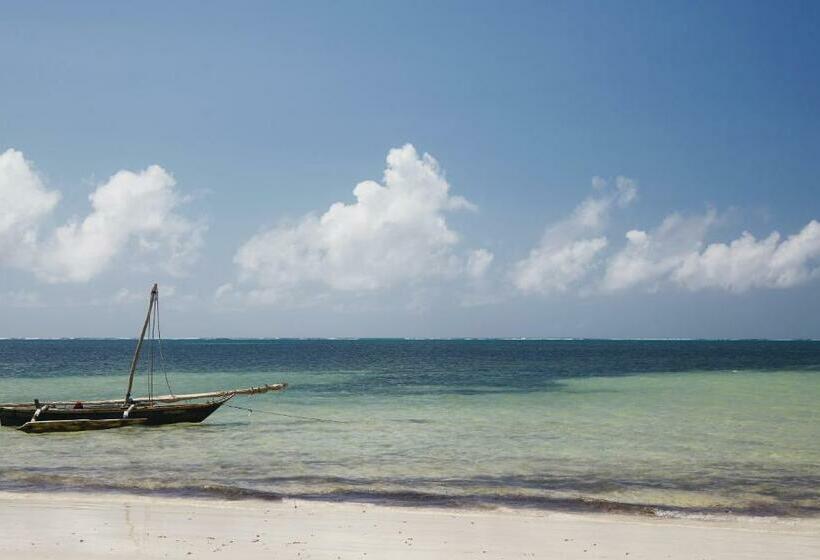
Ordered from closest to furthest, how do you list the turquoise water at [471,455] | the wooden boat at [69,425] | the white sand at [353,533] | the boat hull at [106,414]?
the white sand at [353,533] < the turquoise water at [471,455] < the wooden boat at [69,425] < the boat hull at [106,414]

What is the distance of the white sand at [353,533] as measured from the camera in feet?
41.3

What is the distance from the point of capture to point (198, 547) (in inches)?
498

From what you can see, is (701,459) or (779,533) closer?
(779,533)

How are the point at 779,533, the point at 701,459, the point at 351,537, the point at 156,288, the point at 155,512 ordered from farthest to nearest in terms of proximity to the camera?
the point at 156,288 → the point at 701,459 → the point at 155,512 → the point at 779,533 → the point at 351,537

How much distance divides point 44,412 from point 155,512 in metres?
19.0

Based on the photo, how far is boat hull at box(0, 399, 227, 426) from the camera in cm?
3147

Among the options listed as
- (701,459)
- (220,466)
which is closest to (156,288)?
(220,466)

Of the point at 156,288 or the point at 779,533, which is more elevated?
the point at 156,288

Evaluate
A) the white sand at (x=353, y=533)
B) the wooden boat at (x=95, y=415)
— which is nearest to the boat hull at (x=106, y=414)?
the wooden boat at (x=95, y=415)

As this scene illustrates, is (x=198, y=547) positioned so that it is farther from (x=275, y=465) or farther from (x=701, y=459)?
(x=701, y=459)

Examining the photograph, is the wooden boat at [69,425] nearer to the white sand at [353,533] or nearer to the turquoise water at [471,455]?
the turquoise water at [471,455]

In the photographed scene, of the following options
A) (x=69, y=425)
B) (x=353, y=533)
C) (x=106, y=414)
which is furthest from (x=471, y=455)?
(x=69, y=425)

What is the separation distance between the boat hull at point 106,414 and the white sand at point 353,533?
1495 cm

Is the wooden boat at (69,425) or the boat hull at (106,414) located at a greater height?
the boat hull at (106,414)
